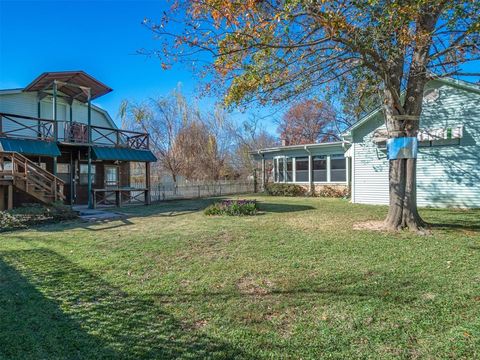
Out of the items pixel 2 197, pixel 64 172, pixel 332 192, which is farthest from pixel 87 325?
pixel 332 192

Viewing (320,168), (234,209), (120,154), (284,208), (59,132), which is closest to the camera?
(234,209)

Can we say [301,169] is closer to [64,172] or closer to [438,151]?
[438,151]

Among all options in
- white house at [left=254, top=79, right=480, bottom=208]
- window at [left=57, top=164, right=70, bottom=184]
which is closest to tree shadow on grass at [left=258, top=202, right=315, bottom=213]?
white house at [left=254, top=79, right=480, bottom=208]

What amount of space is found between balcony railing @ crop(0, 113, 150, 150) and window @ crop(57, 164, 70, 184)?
1382mm

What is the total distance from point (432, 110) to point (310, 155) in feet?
25.8

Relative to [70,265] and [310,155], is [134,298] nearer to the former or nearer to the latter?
[70,265]

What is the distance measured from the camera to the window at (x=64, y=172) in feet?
49.8

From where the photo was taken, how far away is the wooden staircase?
34.5 ft

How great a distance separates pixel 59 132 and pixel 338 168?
14648 mm

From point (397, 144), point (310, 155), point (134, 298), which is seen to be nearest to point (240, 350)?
point (134, 298)

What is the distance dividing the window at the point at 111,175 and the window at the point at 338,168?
1219 centimetres

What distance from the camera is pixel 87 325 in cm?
315

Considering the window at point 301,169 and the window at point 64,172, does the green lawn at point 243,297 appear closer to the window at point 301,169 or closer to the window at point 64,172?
the window at point 64,172

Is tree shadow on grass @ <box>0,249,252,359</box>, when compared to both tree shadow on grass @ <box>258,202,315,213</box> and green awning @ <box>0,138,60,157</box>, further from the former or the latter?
green awning @ <box>0,138,60,157</box>
